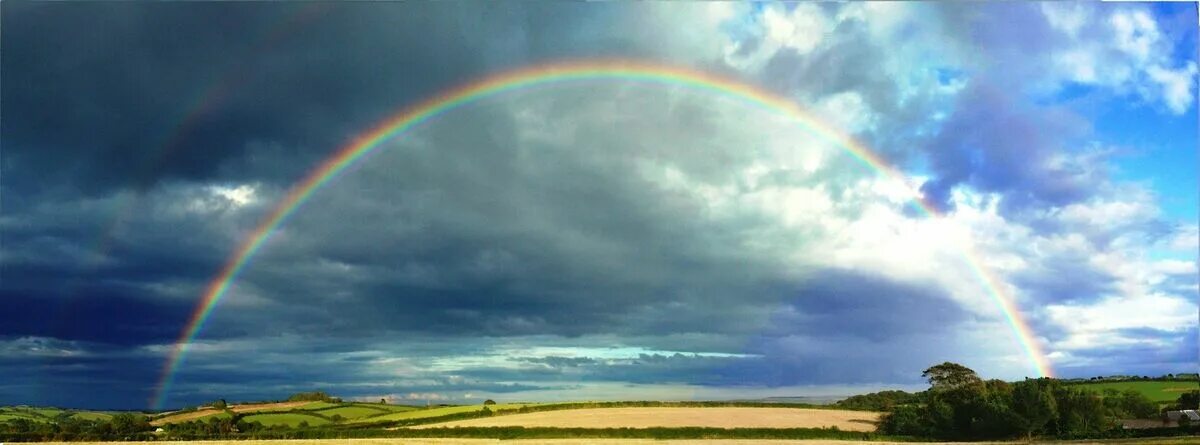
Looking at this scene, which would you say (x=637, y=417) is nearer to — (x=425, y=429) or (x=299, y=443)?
(x=425, y=429)

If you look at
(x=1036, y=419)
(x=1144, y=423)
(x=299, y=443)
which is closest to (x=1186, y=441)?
(x=1036, y=419)

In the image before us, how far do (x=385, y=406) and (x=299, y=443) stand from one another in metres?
79.2

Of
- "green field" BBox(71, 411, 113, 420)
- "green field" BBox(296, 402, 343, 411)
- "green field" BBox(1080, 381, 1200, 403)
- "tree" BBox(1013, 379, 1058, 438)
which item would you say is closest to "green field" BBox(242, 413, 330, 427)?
"green field" BBox(296, 402, 343, 411)

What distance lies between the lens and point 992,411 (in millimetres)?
97812

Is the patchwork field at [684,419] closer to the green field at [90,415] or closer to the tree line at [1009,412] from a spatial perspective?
the tree line at [1009,412]

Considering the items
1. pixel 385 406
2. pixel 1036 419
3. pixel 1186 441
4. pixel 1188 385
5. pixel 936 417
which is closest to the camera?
pixel 1186 441

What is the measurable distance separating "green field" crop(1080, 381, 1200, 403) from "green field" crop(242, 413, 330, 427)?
5163 inches

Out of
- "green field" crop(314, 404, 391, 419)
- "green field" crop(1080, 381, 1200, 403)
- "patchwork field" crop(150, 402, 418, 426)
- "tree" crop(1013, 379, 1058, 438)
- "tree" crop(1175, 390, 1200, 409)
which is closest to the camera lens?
"tree" crop(1013, 379, 1058, 438)

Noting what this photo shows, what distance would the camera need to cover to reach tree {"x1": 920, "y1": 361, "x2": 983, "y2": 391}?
112975 mm

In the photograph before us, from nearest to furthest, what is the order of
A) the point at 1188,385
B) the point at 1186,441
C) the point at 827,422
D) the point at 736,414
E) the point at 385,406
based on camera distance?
1. the point at 1186,441
2. the point at 827,422
3. the point at 736,414
4. the point at 1188,385
5. the point at 385,406

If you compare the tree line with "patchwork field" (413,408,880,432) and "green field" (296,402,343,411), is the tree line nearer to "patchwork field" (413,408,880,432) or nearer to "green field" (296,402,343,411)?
"patchwork field" (413,408,880,432)

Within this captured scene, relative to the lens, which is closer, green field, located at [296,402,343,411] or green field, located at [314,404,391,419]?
green field, located at [314,404,391,419]

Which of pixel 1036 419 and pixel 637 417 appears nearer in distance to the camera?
pixel 1036 419

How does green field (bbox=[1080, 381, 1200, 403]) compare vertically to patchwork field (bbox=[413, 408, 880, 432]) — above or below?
above
